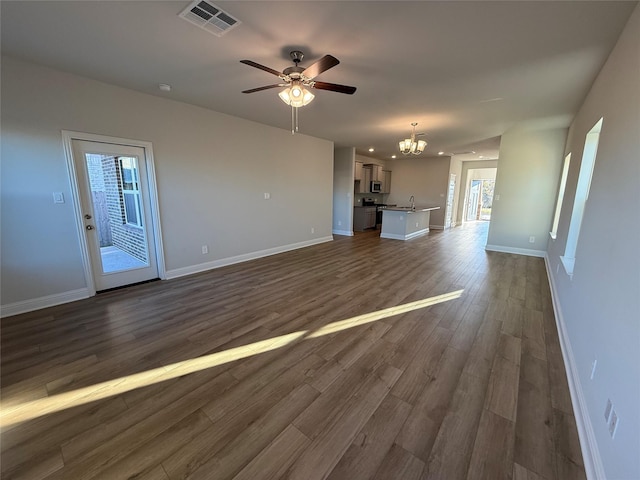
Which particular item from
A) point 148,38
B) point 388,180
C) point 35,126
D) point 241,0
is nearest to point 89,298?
point 35,126

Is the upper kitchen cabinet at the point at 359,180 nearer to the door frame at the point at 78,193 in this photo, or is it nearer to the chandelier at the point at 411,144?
the chandelier at the point at 411,144

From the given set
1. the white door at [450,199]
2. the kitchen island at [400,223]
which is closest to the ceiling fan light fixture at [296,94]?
the kitchen island at [400,223]

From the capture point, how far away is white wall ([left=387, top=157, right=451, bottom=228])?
31.4 ft

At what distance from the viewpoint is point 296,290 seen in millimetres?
3707

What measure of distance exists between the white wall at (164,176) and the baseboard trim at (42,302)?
5 centimetres

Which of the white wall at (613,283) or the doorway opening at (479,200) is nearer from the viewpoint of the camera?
the white wall at (613,283)

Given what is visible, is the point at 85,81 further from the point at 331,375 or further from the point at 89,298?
the point at 331,375

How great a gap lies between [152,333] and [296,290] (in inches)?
69.4

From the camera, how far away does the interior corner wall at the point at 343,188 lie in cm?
787

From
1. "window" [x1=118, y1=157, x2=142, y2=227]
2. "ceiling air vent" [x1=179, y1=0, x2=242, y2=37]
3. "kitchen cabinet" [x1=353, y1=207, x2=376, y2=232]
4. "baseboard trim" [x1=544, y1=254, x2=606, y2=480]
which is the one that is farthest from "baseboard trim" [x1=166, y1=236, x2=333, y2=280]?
"baseboard trim" [x1=544, y1=254, x2=606, y2=480]

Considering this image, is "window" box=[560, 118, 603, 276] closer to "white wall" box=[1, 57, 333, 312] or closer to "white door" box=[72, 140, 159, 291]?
"white wall" box=[1, 57, 333, 312]

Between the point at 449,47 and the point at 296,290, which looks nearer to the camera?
the point at 449,47

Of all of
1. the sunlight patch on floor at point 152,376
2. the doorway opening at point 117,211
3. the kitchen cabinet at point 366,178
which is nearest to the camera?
the sunlight patch on floor at point 152,376

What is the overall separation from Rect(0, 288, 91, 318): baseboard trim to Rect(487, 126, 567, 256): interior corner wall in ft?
25.5
